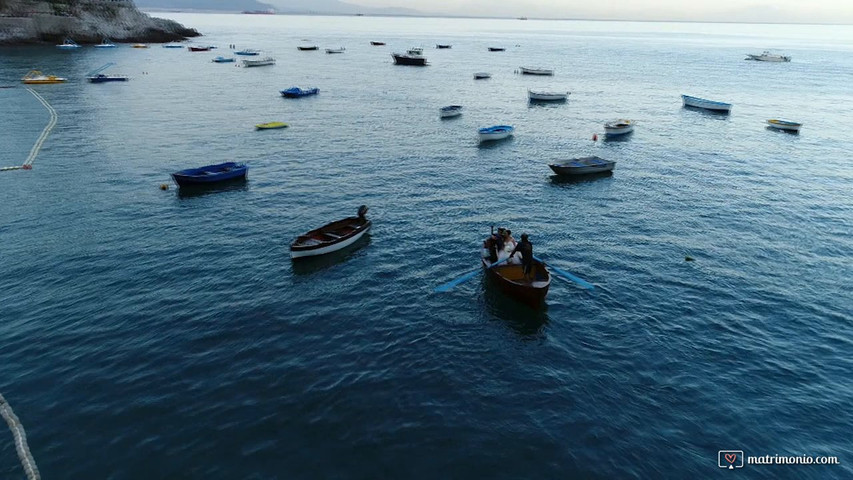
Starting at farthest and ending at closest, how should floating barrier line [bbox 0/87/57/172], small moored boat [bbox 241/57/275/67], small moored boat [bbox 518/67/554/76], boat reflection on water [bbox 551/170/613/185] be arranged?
small moored boat [bbox 241/57/275/67] < small moored boat [bbox 518/67/554/76] < boat reflection on water [bbox 551/170/613/185] < floating barrier line [bbox 0/87/57/172]

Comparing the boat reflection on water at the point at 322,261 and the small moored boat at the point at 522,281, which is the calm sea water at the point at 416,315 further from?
the small moored boat at the point at 522,281

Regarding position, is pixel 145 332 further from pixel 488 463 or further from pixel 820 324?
pixel 820 324

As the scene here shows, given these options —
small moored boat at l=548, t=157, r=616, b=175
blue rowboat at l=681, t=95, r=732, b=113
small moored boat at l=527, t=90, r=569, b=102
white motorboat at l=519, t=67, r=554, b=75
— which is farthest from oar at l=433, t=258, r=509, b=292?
white motorboat at l=519, t=67, r=554, b=75

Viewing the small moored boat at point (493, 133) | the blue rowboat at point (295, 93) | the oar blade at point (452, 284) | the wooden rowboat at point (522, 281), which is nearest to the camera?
the wooden rowboat at point (522, 281)

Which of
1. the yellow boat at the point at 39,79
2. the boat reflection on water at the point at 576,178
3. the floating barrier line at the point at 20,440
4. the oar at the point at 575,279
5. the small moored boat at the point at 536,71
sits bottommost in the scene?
the floating barrier line at the point at 20,440

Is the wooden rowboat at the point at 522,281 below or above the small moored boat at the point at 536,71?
below

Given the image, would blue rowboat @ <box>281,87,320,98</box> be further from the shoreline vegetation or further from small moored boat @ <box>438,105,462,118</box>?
the shoreline vegetation

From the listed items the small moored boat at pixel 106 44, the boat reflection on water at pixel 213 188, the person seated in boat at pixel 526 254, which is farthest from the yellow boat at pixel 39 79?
the person seated in boat at pixel 526 254
